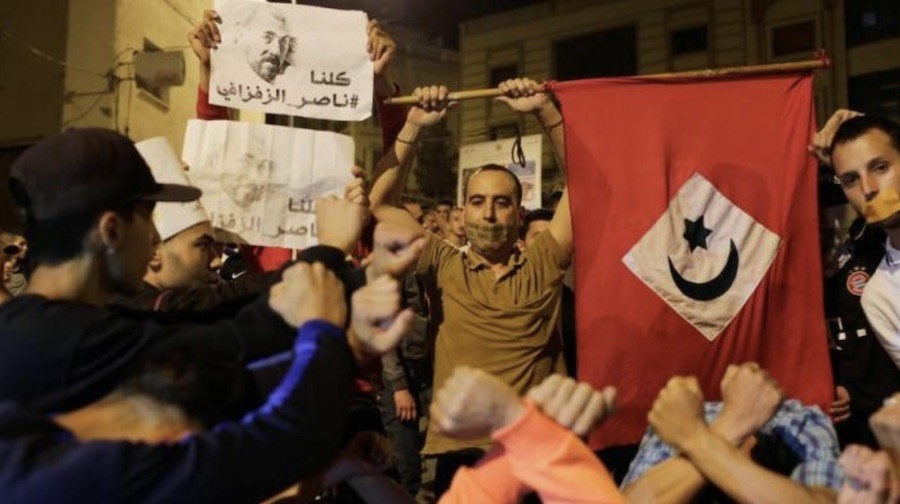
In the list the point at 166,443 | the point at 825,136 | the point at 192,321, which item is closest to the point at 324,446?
the point at 166,443

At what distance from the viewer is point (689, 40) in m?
25.6

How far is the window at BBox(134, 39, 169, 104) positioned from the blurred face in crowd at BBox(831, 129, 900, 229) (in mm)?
11313

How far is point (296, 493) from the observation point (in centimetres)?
191

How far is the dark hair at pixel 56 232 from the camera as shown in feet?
5.56

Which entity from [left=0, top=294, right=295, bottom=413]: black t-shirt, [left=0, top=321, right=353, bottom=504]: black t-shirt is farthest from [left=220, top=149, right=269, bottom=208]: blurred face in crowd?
[left=0, top=321, right=353, bottom=504]: black t-shirt

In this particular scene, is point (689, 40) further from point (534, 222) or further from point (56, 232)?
point (56, 232)

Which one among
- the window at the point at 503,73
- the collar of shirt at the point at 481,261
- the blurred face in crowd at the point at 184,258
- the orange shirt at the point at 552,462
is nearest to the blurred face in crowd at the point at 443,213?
the collar of shirt at the point at 481,261

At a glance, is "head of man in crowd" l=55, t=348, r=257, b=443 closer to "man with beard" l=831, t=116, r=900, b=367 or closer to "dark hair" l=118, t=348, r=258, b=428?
"dark hair" l=118, t=348, r=258, b=428

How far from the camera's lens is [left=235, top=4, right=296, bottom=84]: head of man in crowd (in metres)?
3.71

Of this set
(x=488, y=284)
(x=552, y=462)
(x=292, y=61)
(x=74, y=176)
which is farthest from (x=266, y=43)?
(x=552, y=462)

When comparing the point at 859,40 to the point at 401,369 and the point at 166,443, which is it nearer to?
the point at 401,369

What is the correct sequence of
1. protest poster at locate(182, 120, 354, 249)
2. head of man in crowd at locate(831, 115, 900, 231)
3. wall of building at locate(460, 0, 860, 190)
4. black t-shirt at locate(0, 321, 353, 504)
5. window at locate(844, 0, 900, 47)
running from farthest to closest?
wall of building at locate(460, 0, 860, 190) < window at locate(844, 0, 900, 47) < protest poster at locate(182, 120, 354, 249) < head of man in crowd at locate(831, 115, 900, 231) < black t-shirt at locate(0, 321, 353, 504)

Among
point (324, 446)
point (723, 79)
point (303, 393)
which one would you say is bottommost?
point (324, 446)

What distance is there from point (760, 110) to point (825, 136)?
0.98ft
